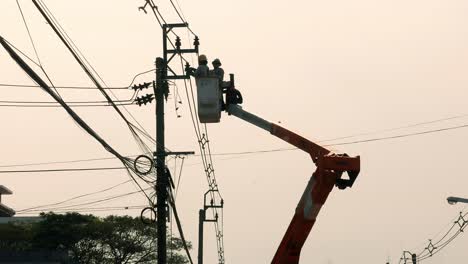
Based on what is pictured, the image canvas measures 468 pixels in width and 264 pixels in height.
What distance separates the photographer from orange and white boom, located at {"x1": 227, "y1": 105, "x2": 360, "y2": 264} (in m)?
18.0

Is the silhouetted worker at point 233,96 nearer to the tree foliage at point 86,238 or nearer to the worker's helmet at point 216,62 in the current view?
the worker's helmet at point 216,62

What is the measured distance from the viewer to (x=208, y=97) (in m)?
20.0

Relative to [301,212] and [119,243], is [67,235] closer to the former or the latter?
[119,243]

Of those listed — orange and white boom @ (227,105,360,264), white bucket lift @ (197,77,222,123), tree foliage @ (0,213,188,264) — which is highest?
tree foliage @ (0,213,188,264)

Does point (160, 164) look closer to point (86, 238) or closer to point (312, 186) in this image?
point (312, 186)

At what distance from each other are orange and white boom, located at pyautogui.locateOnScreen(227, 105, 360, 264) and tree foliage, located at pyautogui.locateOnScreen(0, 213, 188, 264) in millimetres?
75407

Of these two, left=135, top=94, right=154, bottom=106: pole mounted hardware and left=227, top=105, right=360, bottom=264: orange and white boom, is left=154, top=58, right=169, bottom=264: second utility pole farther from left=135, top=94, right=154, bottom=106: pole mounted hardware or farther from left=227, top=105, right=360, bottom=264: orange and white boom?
left=227, top=105, right=360, bottom=264: orange and white boom

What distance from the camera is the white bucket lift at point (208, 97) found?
1991cm

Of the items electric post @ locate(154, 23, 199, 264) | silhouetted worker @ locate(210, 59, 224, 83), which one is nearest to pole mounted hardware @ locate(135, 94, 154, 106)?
electric post @ locate(154, 23, 199, 264)

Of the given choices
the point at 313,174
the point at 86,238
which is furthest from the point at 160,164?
the point at 86,238

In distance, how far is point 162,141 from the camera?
99.0 feet

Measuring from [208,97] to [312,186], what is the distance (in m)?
3.35

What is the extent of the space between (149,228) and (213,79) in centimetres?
8828

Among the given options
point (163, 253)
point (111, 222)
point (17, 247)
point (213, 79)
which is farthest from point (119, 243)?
point (213, 79)
